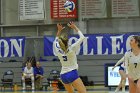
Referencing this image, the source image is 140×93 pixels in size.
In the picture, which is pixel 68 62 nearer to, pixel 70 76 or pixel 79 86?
pixel 70 76

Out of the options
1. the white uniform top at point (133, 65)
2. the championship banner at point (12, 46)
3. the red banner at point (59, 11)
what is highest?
the red banner at point (59, 11)

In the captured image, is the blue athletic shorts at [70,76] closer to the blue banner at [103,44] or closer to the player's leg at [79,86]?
the player's leg at [79,86]

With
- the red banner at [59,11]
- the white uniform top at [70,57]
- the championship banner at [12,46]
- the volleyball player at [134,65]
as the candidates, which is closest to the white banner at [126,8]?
the red banner at [59,11]

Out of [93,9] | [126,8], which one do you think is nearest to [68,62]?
[126,8]

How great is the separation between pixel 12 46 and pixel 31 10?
3.36 m

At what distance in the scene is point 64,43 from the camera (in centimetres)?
765

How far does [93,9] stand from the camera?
23.5m

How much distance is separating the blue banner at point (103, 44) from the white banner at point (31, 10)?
10.6ft

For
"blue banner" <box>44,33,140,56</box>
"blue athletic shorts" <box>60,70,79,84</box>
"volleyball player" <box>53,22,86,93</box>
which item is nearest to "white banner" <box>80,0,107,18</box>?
"blue banner" <box>44,33,140,56</box>

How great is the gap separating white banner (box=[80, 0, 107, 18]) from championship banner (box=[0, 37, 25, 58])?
4.34m


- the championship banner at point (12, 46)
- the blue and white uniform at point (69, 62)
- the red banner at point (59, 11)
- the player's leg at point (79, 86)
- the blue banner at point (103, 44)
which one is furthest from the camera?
the red banner at point (59, 11)

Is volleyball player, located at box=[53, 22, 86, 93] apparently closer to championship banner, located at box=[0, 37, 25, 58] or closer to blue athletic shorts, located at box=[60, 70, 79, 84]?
blue athletic shorts, located at box=[60, 70, 79, 84]

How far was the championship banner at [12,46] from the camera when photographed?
22.2 meters

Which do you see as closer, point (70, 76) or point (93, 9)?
point (70, 76)
